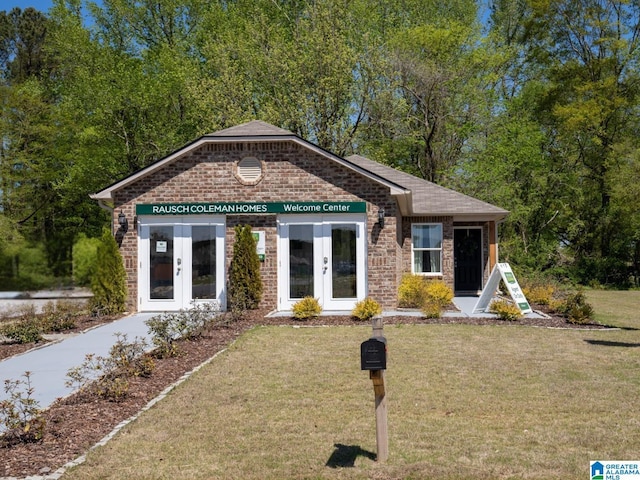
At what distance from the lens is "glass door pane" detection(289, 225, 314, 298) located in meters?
17.4

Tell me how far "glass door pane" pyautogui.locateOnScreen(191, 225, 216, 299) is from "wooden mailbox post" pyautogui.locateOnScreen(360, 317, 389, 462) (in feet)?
40.5

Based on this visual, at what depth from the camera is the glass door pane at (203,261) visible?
17609 mm

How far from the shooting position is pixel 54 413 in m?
7.34

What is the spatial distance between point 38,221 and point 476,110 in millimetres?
25604

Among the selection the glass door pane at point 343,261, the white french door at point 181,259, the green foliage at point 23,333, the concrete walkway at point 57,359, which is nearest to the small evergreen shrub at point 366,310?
the glass door pane at point 343,261

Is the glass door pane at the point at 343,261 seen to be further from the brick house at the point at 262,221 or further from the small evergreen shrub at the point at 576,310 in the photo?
the small evergreen shrub at the point at 576,310

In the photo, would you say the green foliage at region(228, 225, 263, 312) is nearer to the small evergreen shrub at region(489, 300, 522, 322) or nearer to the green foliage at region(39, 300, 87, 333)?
the green foliage at region(39, 300, 87, 333)

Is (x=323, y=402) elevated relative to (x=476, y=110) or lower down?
lower down

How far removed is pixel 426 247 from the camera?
2209 centimetres

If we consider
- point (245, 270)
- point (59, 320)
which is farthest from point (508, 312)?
point (59, 320)

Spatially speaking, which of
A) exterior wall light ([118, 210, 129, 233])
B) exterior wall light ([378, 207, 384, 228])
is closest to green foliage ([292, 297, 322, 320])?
exterior wall light ([378, 207, 384, 228])

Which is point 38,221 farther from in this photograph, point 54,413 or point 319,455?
point 319,455

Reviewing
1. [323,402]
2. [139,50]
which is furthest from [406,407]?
[139,50]
